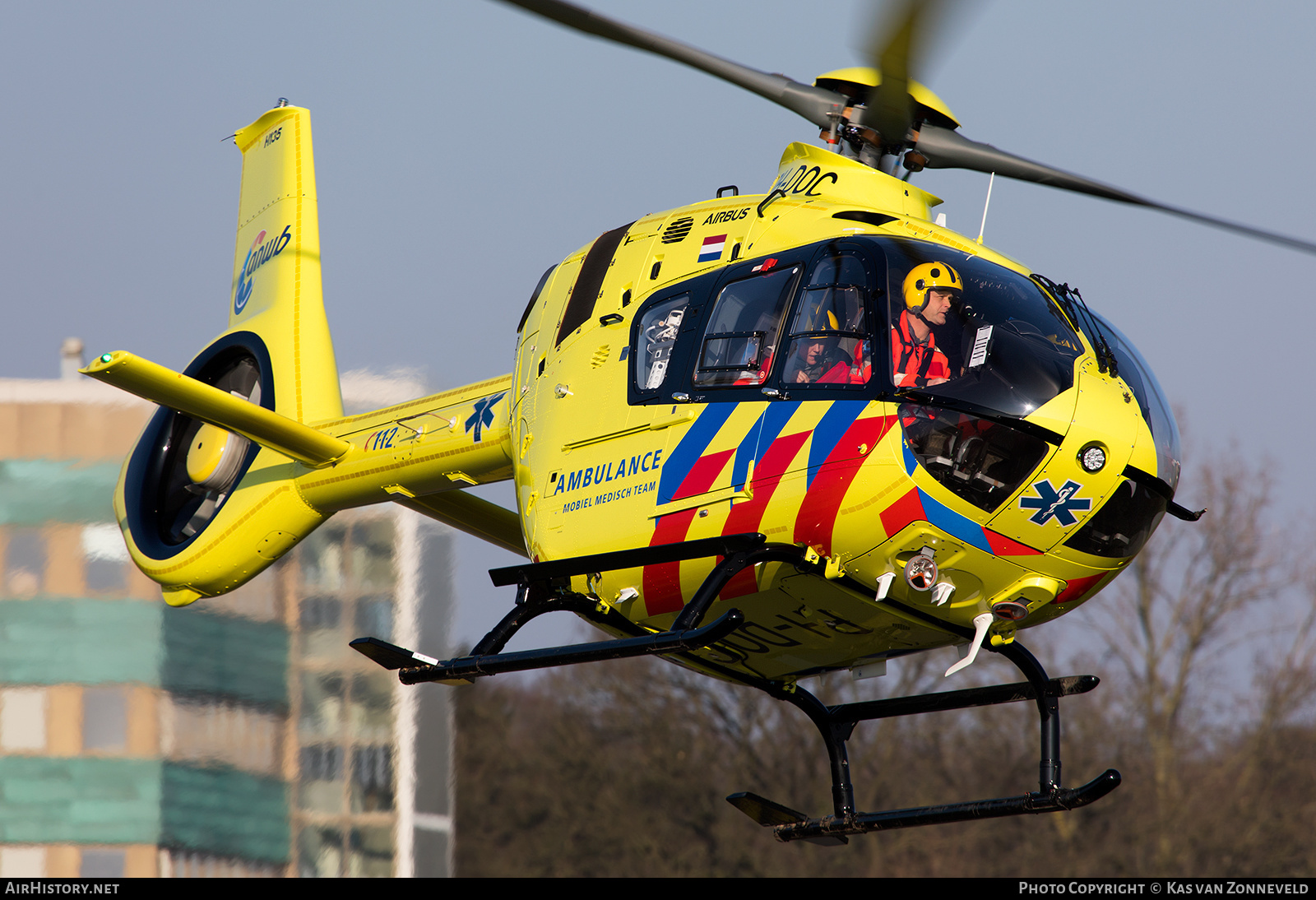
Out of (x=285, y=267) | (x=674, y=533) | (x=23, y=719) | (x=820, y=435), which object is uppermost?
(x=285, y=267)

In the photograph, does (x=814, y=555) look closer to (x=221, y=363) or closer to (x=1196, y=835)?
(x=221, y=363)

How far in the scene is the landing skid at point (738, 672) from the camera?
6.94m

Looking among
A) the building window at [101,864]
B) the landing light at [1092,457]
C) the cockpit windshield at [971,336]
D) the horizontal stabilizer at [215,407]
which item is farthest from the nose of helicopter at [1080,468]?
the building window at [101,864]

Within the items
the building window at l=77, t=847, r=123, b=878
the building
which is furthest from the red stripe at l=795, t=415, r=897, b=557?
the building window at l=77, t=847, r=123, b=878

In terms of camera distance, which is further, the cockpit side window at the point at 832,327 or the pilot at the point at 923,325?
the cockpit side window at the point at 832,327

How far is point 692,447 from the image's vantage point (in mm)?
7258

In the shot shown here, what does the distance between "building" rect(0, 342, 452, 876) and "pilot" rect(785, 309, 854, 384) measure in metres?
9.70

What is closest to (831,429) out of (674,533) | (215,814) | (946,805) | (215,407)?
(674,533)

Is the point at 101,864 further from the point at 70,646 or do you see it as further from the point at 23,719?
the point at 70,646

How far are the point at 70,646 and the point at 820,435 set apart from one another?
1221 cm

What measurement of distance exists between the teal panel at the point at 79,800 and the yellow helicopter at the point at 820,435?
769 cm

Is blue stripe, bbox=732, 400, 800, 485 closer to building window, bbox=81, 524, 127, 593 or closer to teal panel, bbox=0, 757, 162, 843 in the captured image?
teal panel, bbox=0, 757, 162, 843

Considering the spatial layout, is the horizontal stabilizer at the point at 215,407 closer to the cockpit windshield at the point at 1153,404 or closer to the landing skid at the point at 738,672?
the landing skid at the point at 738,672

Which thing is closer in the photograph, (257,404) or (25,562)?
(257,404)
